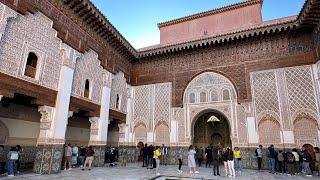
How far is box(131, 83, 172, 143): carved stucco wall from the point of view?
39.1 feet

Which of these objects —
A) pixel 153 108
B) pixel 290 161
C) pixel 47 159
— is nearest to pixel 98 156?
pixel 47 159

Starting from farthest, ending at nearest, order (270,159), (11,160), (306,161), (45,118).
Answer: (270,159), (306,161), (45,118), (11,160)

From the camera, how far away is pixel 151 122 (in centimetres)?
1217

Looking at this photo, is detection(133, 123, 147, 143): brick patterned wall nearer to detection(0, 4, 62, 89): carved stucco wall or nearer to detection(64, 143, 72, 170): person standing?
detection(64, 143, 72, 170): person standing

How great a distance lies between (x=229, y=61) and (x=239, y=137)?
3880 mm

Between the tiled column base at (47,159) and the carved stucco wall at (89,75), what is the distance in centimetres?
230

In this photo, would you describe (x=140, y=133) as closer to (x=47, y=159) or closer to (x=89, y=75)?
(x=89, y=75)

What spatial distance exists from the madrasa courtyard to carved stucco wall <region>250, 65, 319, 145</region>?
4 centimetres

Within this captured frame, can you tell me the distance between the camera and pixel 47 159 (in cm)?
711

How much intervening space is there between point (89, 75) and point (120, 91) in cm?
276

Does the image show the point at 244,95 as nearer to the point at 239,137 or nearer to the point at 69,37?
the point at 239,137

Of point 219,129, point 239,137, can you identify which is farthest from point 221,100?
point 219,129

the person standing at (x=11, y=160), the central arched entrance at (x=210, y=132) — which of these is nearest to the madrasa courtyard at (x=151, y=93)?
the person standing at (x=11, y=160)

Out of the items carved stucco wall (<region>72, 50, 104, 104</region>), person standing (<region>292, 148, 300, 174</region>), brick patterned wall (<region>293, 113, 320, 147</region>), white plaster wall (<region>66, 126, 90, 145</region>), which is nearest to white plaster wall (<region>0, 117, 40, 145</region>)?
white plaster wall (<region>66, 126, 90, 145</region>)
